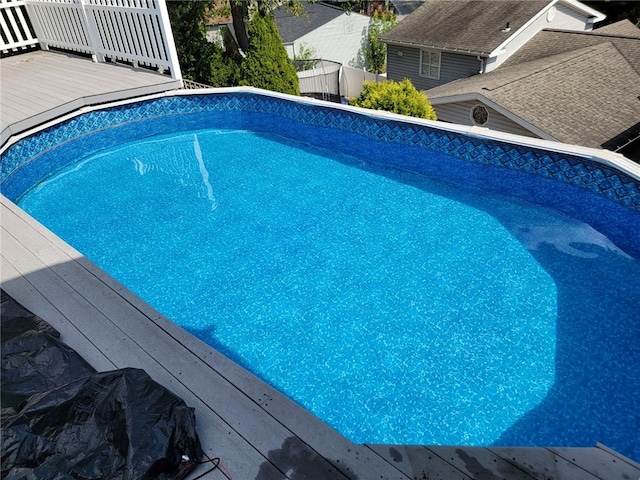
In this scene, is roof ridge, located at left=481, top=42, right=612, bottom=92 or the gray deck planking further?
roof ridge, located at left=481, top=42, right=612, bottom=92

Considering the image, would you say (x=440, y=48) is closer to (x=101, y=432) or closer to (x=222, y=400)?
(x=222, y=400)

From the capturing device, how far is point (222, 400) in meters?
2.63

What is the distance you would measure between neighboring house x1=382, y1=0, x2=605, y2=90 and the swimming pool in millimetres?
11754

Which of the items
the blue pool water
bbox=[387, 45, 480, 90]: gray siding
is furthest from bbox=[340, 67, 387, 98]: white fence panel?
the blue pool water

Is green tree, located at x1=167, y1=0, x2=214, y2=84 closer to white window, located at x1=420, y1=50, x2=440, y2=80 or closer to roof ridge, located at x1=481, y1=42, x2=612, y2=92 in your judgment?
roof ridge, located at x1=481, y1=42, x2=612, y2=92

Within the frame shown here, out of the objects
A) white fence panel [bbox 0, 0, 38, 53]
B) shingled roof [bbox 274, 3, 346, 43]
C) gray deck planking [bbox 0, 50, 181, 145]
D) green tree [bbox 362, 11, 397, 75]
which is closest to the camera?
gray deck planking [bbox 0, 50, 181, 145]

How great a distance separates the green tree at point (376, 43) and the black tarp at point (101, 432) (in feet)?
90.2

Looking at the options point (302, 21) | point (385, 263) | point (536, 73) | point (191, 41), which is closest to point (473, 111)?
point (536, 73)

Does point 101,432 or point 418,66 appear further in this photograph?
point 418,66

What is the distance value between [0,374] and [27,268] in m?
1.54

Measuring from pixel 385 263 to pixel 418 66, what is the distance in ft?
54.5

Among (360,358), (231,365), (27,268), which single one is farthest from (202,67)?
(231,365)

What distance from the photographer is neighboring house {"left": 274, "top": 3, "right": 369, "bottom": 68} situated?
81.1 feet

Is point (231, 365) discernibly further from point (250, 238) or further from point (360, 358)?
point (250, 238)
